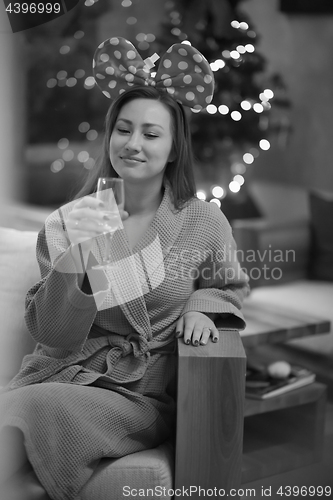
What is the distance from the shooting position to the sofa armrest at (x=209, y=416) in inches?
43.6

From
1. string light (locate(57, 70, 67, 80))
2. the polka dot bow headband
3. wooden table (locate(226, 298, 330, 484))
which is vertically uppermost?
string light (locate(57, 70, 67, 80))

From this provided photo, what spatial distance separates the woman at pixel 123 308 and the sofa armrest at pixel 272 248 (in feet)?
4.34

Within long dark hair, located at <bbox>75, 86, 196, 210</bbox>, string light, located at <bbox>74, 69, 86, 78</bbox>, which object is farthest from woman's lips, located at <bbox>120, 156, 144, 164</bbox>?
string light, located at <bbox>74, 69, 86, 78</bbox>

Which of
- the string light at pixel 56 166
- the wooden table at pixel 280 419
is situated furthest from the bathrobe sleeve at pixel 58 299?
the string light at pixel 56 166

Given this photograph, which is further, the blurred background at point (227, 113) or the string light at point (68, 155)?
the string light at point (68, 155)

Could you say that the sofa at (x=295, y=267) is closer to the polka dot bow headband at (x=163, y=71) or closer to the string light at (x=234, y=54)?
Answer: the string light at (x=234, y=54)

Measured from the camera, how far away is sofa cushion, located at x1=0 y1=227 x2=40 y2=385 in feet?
4.76

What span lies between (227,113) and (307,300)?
903 millimetres

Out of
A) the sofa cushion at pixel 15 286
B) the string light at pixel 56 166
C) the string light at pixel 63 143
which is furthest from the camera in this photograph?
the string light at pixel 63 143

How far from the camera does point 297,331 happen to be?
195 centimetres

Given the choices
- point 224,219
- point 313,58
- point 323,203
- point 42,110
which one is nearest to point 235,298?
point 224,219

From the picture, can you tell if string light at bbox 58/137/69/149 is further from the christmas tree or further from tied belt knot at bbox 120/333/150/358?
tied belt knot at bbox 120/333/150/358

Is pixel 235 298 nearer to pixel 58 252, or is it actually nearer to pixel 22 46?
pixel 58 252

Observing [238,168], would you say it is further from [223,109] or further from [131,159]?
[131,159]
